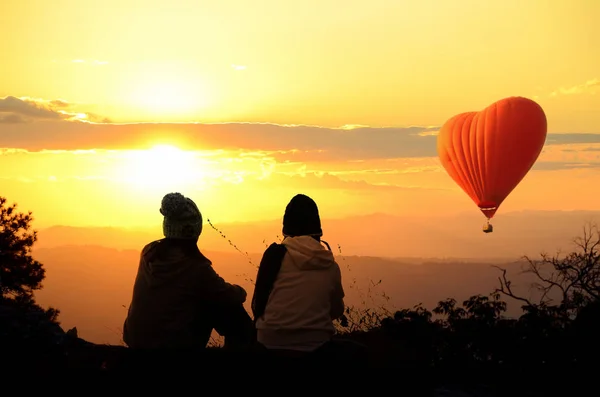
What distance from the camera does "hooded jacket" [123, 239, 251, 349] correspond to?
6.98 m

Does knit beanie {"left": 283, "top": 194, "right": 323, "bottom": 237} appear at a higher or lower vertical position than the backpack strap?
higher

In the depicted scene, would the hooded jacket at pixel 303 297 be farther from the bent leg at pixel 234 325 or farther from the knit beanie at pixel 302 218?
the bent leg at pixel 234 325

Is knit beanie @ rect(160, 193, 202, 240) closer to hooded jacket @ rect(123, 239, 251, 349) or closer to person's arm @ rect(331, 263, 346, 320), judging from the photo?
hooded jacket @ rect(123, 239, 251, 349)

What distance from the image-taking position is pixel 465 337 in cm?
1040

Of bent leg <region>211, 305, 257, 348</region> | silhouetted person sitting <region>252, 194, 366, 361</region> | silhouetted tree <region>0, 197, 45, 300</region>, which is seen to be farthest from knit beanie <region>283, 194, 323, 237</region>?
silhouetted tree <region>0, 197, 45, 300</region>

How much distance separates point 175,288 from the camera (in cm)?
700

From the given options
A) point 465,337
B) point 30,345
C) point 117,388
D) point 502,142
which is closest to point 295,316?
point 117,388

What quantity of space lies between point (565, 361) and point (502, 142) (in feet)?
72.9

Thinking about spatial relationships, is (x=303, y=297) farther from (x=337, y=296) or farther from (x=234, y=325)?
(x=234, y=325)

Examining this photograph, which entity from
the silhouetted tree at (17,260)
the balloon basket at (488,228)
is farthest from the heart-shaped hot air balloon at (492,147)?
the silhouetted tree at (17,260)

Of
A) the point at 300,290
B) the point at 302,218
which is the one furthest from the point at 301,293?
the point at 302,218

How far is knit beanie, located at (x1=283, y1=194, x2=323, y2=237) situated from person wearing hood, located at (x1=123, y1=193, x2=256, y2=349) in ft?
2.48

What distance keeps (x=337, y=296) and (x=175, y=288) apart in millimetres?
1451

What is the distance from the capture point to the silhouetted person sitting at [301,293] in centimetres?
696
